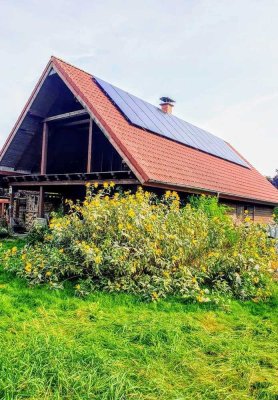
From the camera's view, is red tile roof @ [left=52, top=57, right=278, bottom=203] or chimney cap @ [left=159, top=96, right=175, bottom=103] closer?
red tile roof @ [left=52, top=57, right=278, bottom=203]

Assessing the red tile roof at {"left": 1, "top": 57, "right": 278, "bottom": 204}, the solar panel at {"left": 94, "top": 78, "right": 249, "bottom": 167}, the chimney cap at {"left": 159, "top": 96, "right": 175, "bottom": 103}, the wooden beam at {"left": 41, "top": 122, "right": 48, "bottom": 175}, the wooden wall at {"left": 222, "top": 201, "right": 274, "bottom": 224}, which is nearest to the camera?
the red tile roof at {"left": 1, "top": 57, "right": 278, "bottom": 204}

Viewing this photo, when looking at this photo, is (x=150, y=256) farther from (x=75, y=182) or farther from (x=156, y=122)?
(x=156, y=122)

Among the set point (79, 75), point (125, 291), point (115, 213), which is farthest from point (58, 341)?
point (79, 75)

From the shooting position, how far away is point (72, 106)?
13.7 meters

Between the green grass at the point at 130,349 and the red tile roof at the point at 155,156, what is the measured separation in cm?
427

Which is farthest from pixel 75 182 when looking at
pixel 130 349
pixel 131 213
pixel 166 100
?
pixel 166 100

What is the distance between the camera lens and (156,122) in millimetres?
13164

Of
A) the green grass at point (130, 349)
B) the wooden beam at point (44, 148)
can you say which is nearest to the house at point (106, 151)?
the wooden beam at point (44, 148)

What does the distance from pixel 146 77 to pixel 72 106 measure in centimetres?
424

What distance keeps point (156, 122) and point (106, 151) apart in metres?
2.32

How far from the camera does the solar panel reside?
11.9 m

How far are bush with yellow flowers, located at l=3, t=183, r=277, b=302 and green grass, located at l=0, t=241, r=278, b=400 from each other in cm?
51

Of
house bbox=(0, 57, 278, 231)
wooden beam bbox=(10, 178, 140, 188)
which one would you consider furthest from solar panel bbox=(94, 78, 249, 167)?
wooden beam bbox=(10, 178, 140, 188)

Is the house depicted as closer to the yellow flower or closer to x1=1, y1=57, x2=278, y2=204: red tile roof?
x1=1, y1=57, x2=278, y2=204: red tile roof
